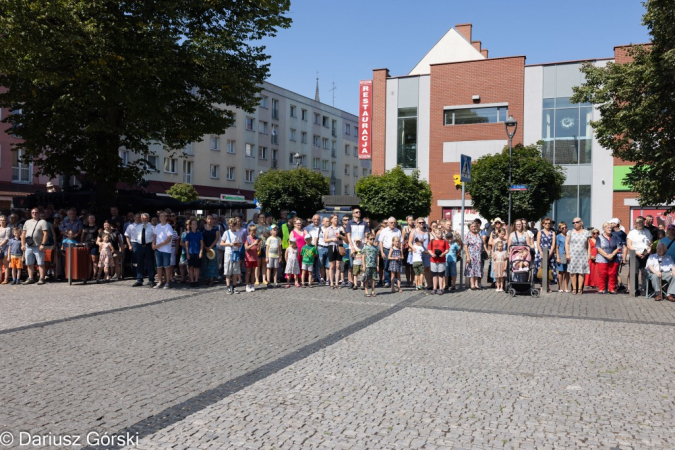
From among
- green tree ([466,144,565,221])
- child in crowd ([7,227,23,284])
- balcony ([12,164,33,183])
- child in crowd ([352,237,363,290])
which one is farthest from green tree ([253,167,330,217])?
child in crowd ([352,237,363,290])

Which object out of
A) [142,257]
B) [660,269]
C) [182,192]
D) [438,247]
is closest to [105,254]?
→ [142,257]

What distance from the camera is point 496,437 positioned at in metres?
4.37

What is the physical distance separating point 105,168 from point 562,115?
26727 mm

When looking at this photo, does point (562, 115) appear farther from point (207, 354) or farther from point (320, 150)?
point (320, 150)

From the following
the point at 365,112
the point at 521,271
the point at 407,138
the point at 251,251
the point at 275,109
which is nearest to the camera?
the point at 521,271

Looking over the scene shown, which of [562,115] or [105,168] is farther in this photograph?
[562,115]

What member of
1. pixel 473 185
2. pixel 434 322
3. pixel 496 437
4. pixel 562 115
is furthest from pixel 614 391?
pixel 562 115

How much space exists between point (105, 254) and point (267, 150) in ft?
159

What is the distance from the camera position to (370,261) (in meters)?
12.9

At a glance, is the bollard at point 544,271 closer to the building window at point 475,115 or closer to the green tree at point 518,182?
the green tree at point 518,182

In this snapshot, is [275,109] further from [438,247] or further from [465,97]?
[438,247]

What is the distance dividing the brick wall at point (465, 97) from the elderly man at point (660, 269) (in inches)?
934

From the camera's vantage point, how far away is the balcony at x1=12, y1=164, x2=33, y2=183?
39.7 m

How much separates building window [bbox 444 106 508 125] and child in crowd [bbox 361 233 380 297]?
25974 mm
